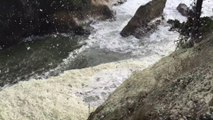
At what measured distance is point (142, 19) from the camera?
20.6m

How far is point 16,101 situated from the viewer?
13.8 m

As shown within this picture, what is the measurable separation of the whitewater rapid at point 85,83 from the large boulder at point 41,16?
1.52m

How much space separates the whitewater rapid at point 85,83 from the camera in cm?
1338

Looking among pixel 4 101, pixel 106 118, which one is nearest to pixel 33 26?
pixel 4 101

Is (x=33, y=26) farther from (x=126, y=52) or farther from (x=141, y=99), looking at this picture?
(x=141, y=99)

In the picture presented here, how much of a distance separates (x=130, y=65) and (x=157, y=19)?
5.77 m

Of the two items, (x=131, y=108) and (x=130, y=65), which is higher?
(x=131, y=108)

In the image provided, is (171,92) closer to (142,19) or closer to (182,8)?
(142,19)

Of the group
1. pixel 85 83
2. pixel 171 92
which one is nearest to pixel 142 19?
pixel 85 83

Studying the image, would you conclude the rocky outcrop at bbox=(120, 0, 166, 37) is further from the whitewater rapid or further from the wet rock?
the wet rock

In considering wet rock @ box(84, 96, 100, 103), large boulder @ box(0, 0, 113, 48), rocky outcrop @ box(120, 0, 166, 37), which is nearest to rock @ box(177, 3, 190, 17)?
rocky outcrop @ box(120, 0, 166, 37)

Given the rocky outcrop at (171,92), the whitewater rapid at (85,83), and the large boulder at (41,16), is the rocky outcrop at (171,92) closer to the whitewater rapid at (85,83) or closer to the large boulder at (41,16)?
the whitewater rapid at (85,83)

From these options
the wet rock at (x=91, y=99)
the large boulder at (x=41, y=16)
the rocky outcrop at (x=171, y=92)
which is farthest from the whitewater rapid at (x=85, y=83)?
the rocky outcrop at (x=171, y=92)

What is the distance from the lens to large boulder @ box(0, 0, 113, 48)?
794 inches
